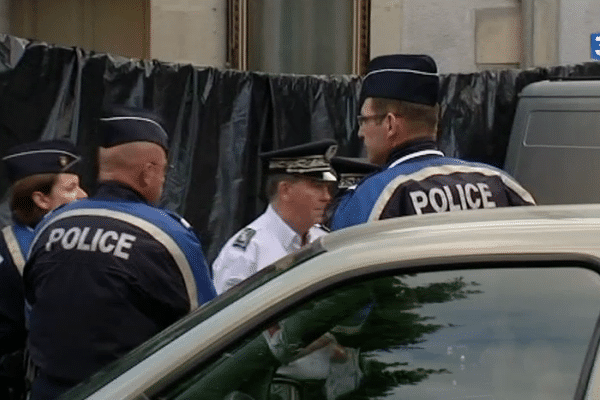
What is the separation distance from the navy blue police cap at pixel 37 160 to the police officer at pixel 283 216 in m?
0.80

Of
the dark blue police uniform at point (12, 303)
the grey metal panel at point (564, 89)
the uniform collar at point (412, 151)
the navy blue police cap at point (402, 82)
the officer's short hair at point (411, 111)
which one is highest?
the navy blue police cap at point (402, 82)

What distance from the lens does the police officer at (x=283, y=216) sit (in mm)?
5898

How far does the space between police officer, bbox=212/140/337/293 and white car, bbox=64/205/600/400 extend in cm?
290

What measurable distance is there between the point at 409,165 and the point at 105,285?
1146 mm

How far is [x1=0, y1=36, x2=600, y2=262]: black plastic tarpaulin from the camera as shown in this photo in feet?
27.1

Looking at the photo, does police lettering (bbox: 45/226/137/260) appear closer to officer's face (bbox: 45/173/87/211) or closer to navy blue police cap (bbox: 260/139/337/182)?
officer's face (bbox: 45/173/87/211)

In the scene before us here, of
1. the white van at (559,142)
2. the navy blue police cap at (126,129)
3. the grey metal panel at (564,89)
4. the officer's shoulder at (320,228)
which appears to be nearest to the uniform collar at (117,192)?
the navy blue police cap at (126,129)

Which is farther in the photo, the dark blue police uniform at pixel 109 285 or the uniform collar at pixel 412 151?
Answer: the uniform collar at pixel 412 151

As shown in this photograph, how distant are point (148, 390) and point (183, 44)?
33.7 ft

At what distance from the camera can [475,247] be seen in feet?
9.27

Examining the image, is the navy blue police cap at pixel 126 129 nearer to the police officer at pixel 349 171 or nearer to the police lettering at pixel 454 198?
the police lettering at pixel 454 198

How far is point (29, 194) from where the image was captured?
5656mm

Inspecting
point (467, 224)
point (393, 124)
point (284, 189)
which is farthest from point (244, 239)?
point (467, 224)

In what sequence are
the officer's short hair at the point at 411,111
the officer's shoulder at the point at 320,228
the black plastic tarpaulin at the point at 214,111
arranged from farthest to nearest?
the black plastic tarpaulin at the point at 214,111
the officer's shoulder at the point at 320,228
the officer's short hair at the point at 411,111
